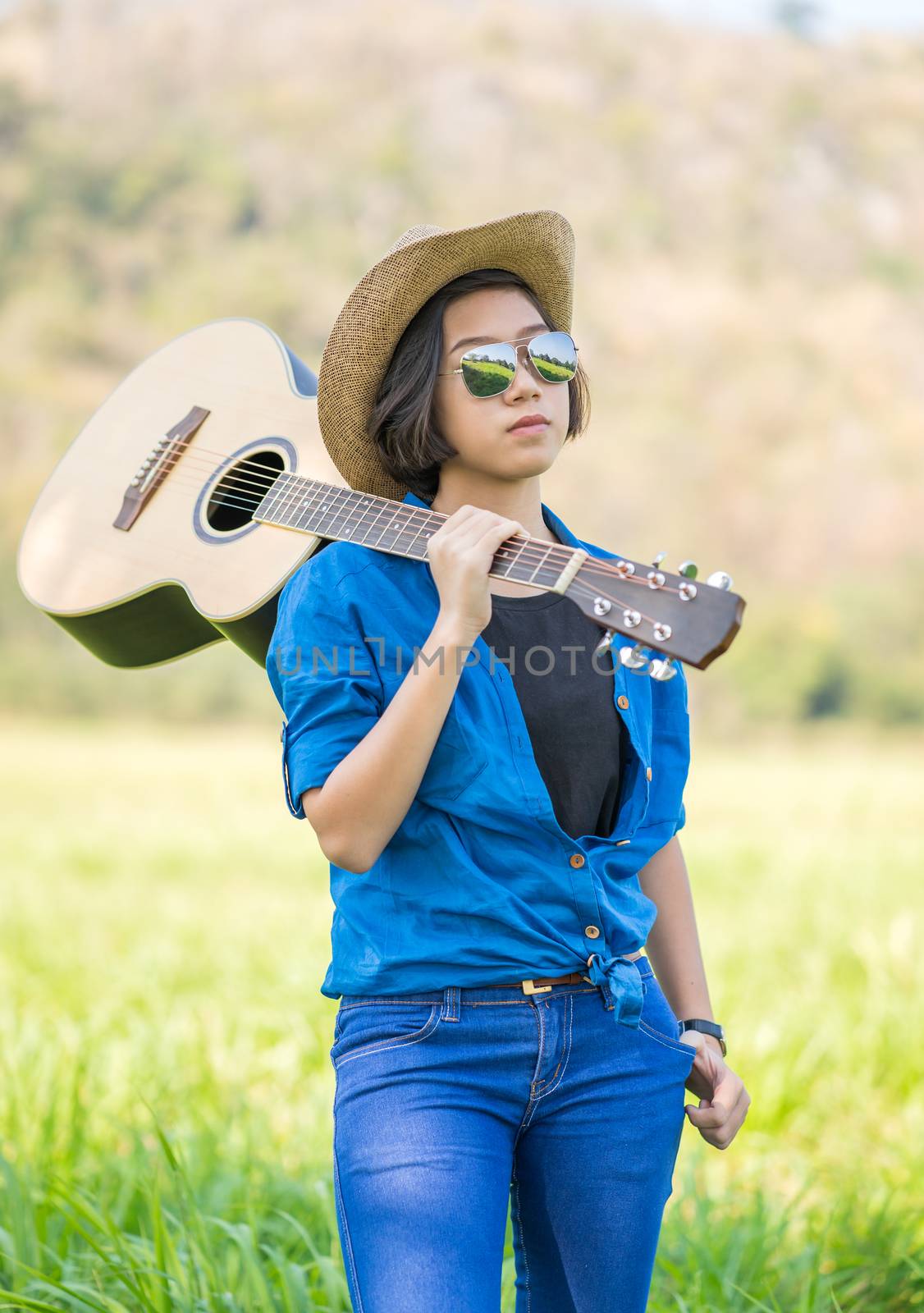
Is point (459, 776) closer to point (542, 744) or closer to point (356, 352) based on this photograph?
point (542, 744)

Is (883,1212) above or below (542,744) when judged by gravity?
below

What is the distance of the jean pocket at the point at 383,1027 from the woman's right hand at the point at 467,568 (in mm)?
488

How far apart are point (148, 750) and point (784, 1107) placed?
15834mm

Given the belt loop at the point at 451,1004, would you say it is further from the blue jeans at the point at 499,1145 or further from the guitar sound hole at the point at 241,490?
the guitar sound hole at the point at 241,490

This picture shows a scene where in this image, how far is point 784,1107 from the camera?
454cm

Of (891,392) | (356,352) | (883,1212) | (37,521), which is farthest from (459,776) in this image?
(891,392)

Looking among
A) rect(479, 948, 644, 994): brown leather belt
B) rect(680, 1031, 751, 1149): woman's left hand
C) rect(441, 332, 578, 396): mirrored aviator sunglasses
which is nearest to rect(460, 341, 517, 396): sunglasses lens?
rect(441, 332, 578, 396): mirrored aviator sunglasses

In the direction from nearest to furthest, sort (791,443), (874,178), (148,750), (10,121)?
(148,750) → (791,443) → (10,121) → (874,178)

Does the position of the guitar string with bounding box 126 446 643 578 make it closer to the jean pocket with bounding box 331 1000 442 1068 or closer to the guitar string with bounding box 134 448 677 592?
the guitar string with bounding box 134 448 677 592

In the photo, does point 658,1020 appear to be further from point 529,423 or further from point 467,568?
point 529,423

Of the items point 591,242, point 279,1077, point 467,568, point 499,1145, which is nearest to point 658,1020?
point 499,1145

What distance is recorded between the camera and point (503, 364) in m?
2.00

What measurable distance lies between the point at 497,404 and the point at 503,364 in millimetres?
56

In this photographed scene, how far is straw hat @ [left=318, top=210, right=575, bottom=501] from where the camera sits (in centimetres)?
205
